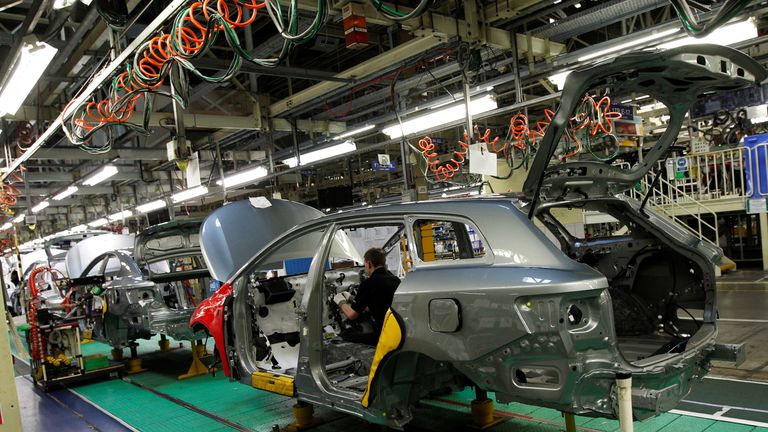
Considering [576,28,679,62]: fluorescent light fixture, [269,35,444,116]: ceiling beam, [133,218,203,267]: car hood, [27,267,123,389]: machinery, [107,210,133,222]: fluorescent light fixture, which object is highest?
[269,35,444,116]: ceiling beam

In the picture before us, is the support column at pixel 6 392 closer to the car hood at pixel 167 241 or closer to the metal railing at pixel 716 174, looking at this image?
the car hood at pixel 167 241

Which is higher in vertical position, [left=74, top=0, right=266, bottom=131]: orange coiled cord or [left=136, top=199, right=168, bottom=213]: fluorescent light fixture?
[left=74, top=0, right=266, bottom=131]: orange coiled cord

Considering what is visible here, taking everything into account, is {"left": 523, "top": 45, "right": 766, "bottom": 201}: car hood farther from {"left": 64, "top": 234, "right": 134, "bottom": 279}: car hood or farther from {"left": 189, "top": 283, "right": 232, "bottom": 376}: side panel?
{"left": 64, "top": 234, "right": 134, "bottom": 279}: car hood

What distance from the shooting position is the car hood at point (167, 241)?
7227mm

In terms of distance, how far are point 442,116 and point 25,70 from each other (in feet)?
15.3

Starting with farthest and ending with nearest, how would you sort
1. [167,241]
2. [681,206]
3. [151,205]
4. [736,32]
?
[151,205]
[681,206]
[167,241]
[736,32]

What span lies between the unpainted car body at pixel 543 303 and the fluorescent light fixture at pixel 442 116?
3168mm

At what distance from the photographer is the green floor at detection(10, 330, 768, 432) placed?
4.07 meters

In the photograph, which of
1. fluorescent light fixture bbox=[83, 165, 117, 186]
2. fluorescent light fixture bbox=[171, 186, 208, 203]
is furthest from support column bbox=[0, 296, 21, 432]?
fluorescent light fixture bbox=[171, 186, 208, 203]

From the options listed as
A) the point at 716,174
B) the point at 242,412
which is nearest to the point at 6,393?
the point at 242,412

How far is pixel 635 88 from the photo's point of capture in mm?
3357

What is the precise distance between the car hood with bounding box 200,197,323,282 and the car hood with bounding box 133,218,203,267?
6.04 ft

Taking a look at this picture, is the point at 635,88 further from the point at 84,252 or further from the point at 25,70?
the point at 84,252

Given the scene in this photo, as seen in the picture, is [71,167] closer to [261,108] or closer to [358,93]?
[261,108]
